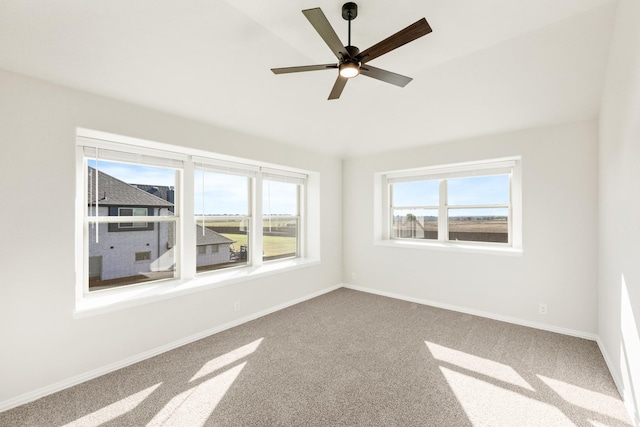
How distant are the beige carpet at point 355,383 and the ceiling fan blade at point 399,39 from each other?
2422 millimetres

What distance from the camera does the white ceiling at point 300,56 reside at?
1950 mm

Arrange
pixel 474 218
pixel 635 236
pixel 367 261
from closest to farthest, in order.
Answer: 1. pixel 635 236
2. pixel 474 218
3. pixel 367 261

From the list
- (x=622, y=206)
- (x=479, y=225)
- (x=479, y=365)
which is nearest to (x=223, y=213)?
(x=479, y=365)

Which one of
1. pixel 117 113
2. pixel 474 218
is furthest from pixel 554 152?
pixel 117 113

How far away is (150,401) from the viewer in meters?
2.04

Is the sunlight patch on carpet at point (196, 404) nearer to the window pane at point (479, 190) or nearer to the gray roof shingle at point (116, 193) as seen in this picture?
the gray roof shingle at point (116, 193)

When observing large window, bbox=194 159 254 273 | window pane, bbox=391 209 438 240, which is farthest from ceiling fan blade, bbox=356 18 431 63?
window pane, bbox=391 209 438 240

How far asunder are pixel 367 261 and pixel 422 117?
8.03 ft

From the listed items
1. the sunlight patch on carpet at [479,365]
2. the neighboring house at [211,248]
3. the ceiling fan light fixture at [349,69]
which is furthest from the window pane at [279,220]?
the sunlight patch on carpet at [479,365]

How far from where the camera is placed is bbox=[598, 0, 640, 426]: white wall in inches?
68.8

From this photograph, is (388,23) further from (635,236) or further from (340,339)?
(340,339)

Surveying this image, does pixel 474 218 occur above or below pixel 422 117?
below

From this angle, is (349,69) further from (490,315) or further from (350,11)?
(490,315)

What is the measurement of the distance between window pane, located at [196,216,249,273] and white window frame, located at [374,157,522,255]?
86.0 inches
